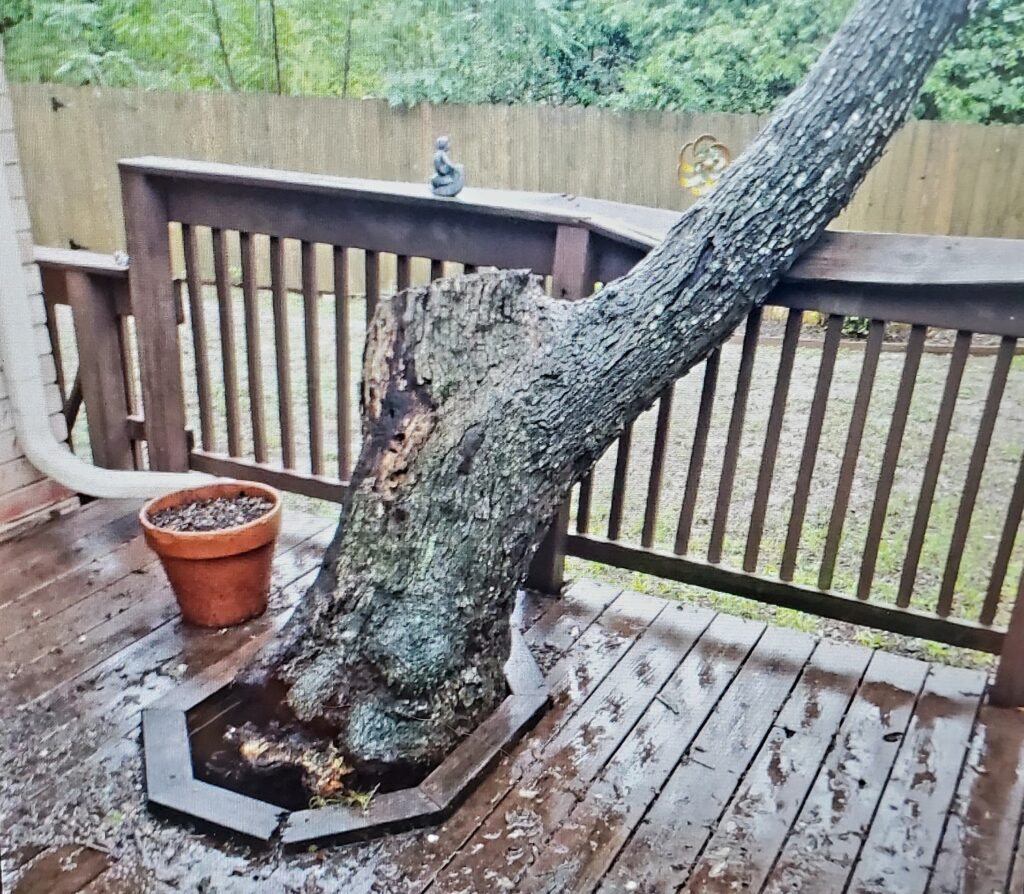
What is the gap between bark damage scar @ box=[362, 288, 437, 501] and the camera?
6.23 feet

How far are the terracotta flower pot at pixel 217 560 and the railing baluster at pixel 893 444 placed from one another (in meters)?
1.46

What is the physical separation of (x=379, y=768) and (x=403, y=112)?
5.37 metres

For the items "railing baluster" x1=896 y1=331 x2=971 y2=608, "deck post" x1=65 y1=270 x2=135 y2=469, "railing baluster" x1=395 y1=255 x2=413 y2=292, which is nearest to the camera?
"railing baluster" x1=896 y1=331 x2=971 y2=608

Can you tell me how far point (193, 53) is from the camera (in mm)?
6977

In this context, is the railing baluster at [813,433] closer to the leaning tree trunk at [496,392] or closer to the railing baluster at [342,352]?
the leaning tree trunk at [496,392]

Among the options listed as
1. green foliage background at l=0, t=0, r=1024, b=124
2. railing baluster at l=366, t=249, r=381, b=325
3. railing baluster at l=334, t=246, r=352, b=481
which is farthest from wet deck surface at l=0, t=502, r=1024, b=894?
green foliage background at l=0, t=0, r=1024, b=124

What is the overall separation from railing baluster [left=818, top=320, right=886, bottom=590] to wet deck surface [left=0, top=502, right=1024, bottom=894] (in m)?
0.27

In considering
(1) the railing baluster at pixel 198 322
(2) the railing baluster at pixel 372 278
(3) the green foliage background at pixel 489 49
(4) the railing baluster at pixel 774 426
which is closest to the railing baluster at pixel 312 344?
(2) the railing baluster at pixel 372 278

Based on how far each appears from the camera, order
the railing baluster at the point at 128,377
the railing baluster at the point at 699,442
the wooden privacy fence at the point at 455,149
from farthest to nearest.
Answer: the wooden privacy fence at the point at 455,149 → the railing baluster at the point at 128,377 → the railing baluster at the point at 699,442

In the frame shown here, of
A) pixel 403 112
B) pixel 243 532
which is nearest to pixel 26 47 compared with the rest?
pixel 403 112

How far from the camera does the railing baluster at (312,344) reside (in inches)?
101

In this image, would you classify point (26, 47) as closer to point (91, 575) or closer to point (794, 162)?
point (91, 575)

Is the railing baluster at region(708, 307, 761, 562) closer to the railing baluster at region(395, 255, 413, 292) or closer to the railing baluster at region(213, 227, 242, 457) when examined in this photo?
the railing baluster at region(395, 255, 413, 292)

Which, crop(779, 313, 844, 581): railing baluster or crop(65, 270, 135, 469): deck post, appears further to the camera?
crop(65, 270, 135, 469): deck post
